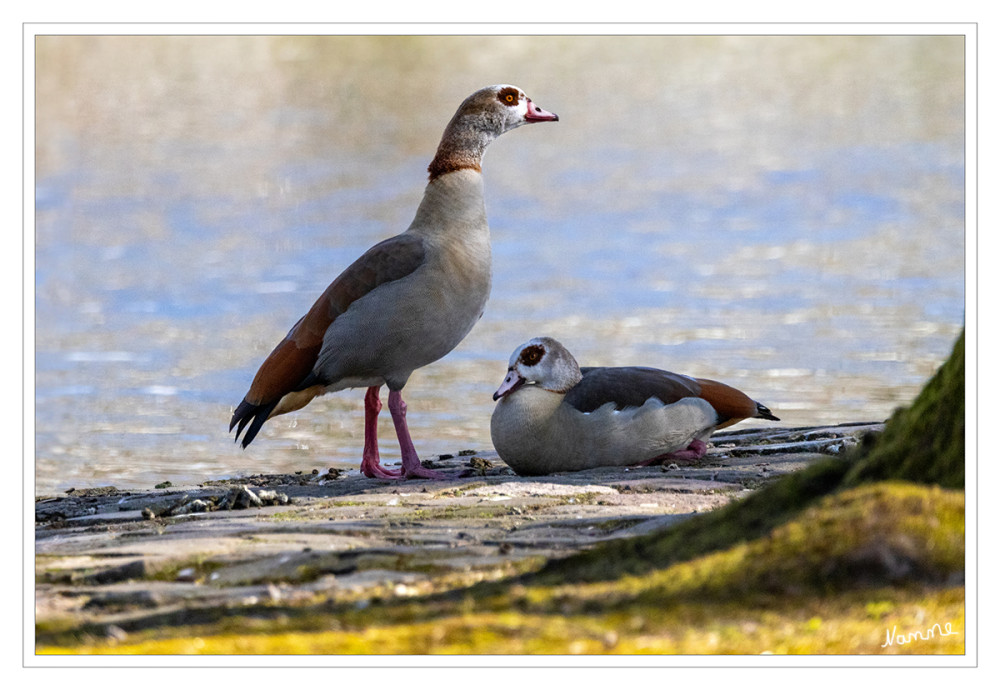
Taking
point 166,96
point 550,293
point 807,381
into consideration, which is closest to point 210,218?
point 550,293

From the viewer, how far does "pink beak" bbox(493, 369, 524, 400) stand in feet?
31.2

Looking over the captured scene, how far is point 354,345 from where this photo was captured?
374 inches

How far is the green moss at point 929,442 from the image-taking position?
5.84 m

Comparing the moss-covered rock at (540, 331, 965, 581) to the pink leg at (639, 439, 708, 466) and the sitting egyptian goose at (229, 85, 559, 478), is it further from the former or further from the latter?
the sitting egyptian goose at (229, 85, 559, 478)

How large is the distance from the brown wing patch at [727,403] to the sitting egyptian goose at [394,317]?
67.5 inches

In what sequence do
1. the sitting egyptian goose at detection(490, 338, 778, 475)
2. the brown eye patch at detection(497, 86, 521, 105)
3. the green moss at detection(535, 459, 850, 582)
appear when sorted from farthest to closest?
1. the brown eye patch at detection(497, 86, 521, 105)
2. the sitting egyptian goose at detection(490, 338, 778, 475)
3. the green moss at detection(535, 459, 850, 582)

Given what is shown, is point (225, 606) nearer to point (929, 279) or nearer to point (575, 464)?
point (575, 464)

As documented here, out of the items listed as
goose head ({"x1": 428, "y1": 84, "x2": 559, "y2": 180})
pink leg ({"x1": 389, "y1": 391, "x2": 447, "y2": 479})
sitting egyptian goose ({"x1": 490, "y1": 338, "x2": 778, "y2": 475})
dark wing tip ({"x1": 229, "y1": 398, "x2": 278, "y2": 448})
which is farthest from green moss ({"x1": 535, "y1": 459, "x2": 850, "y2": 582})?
goose head ({"x1": 428, "y1": 84, "x2": 559, "y2": 180})

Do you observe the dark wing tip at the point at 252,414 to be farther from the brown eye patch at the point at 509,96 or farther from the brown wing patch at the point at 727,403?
the brown wing patch at the point at 727,403

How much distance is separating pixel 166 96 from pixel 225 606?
29.5 meters

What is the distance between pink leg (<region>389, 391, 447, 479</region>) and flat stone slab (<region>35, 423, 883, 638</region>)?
28 cm

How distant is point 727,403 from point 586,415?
3.66ft
